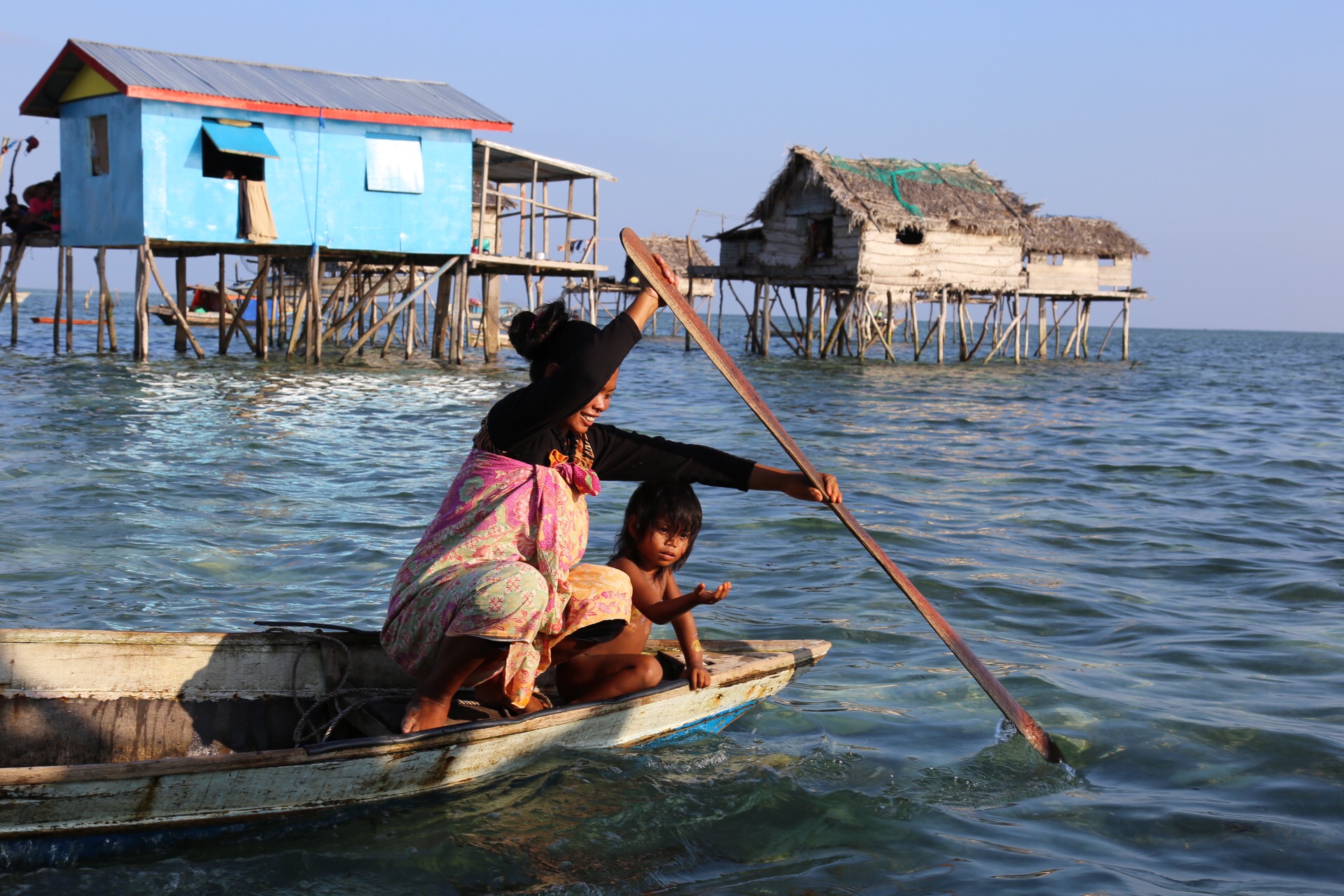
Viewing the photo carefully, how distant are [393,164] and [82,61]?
4340mm

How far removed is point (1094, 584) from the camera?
20.6 ft

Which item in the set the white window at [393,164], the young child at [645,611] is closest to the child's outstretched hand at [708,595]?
the young child at [645,611]

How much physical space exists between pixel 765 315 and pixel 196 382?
44.3 feet

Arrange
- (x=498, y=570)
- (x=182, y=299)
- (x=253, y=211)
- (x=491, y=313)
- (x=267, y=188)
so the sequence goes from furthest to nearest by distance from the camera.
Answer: (x=491, y=313)
(x=182, y=299)
(x=267, y=188)
(x=253, y=211)
(x=498, y=570)

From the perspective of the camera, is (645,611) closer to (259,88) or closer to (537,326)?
(537,326)

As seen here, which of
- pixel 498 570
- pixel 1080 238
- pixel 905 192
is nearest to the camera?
pixel 498 570

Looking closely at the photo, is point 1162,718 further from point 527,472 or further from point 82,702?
point 82,702

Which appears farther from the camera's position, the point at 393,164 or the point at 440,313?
the point at 440,313

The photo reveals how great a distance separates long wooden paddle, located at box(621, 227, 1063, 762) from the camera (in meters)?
3.23

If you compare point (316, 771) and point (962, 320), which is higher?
point (962, 320)

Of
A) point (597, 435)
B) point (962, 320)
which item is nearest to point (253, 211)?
point (597, 435)

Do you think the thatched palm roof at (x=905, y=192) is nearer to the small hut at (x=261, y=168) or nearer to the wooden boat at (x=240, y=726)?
the small hut at (x=261, y=168)

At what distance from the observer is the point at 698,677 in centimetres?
358

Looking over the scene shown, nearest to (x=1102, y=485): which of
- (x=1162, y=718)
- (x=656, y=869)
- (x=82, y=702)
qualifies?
(x=1162, y=718)
